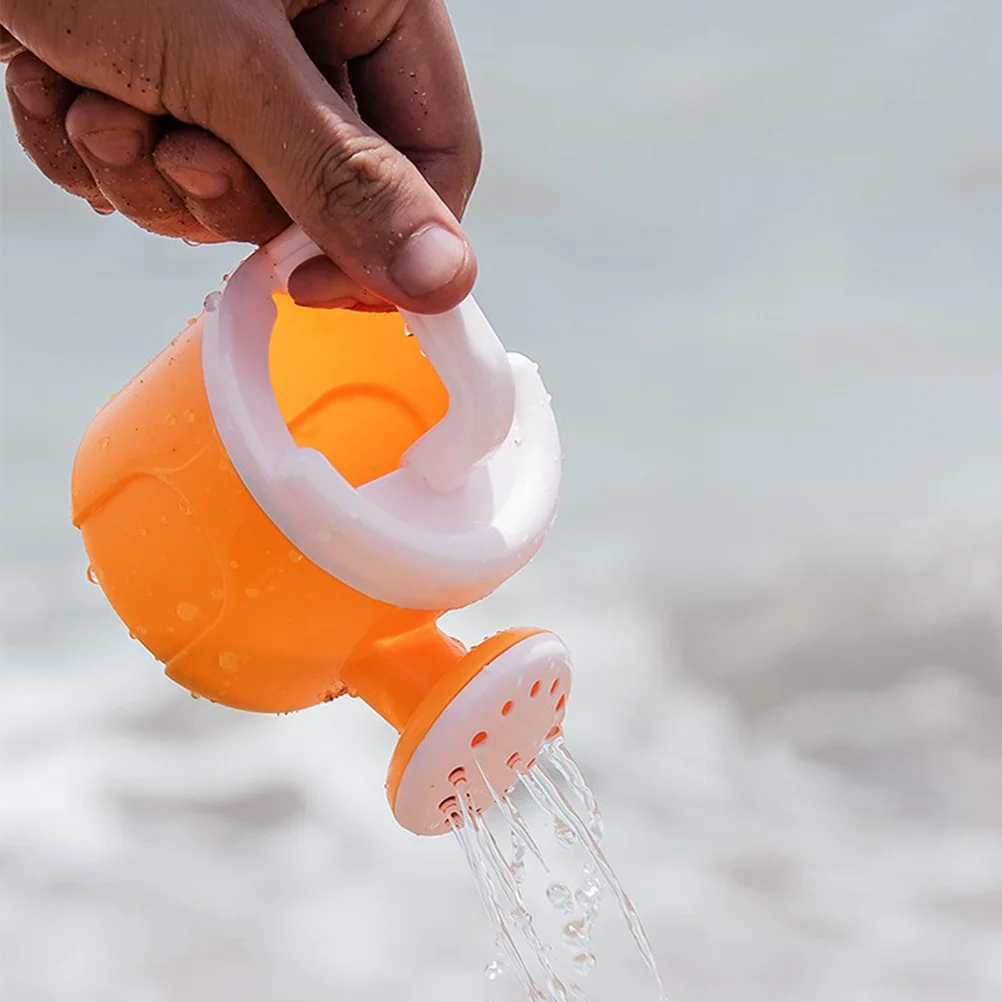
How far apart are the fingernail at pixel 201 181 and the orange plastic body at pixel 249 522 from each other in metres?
0.08

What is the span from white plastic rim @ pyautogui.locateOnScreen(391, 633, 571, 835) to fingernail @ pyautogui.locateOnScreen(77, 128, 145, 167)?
0.36 meters

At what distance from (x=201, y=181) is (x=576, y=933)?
538 mm

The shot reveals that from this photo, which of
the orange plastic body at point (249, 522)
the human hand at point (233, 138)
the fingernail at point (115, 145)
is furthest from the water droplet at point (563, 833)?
the fingernail at point (115, 145)

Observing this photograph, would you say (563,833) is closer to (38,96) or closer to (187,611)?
(187,611)

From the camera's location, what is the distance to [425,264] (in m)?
0.77

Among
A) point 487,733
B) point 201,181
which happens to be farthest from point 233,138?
point 487,733

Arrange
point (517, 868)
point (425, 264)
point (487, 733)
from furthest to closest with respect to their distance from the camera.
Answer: point (517, 868) → point (487, 733) → point (425, 264)

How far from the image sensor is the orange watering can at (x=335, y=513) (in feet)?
2.66

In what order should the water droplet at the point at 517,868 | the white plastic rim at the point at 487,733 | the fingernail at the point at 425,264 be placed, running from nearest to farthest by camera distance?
the fingernail at the point at 425,264, the white plastic rim at the point at 487,733, the water droplet at the point at 517,868

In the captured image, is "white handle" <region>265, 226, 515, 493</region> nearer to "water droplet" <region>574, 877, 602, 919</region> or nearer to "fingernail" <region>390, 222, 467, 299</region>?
"fingernail" <region>390, 222, 467, 299</region>

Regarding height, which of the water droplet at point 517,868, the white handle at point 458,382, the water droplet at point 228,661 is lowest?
the water droplet at point 517,868

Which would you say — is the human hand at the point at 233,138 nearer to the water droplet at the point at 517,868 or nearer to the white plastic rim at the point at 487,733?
the white plastic rim at the point at 487,733

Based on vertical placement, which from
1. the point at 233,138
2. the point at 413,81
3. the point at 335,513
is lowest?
the point at 335,513

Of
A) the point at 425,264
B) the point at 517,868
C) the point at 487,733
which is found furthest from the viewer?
the point at 517,868
